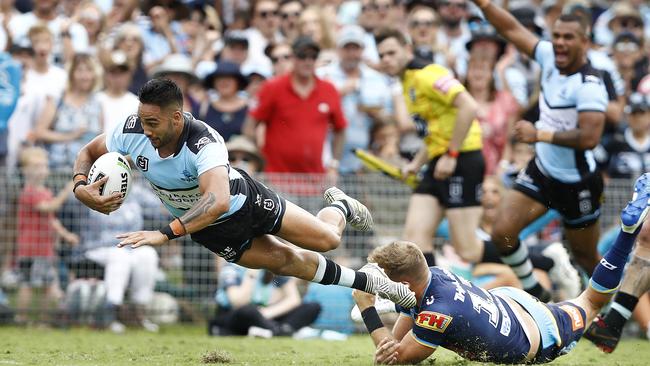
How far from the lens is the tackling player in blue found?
766 cm

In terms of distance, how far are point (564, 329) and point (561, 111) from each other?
113 inches

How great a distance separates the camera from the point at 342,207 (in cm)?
963

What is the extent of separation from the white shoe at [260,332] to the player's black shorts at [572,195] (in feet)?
10.3

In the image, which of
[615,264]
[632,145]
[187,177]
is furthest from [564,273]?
[187,177]

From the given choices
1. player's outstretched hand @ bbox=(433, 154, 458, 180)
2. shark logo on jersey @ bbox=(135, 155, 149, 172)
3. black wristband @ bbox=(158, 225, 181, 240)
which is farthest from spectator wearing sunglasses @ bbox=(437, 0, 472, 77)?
black wristband @ bbox=(158, 225, 181, 240)

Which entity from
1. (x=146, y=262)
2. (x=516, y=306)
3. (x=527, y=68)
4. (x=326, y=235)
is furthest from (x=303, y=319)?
(x=527, y=68)

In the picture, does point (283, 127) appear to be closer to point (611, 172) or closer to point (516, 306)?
point (611, 172)

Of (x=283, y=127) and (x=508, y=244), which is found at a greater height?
(x=283, y=127)

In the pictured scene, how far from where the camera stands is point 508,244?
1055 centimetres

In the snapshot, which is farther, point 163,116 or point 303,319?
point 303,319

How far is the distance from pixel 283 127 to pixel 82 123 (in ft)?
8.03

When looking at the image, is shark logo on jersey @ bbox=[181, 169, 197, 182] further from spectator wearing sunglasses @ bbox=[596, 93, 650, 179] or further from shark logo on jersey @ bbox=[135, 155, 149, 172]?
spectator wearing sunglasses @ bbox=[596, 93, 650, 179]

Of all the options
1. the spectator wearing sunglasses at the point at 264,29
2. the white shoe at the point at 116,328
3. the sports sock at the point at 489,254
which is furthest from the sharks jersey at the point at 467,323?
the spectator wearing sunglasses at the point at 264,29

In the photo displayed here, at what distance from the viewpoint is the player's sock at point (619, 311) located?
360 inches
